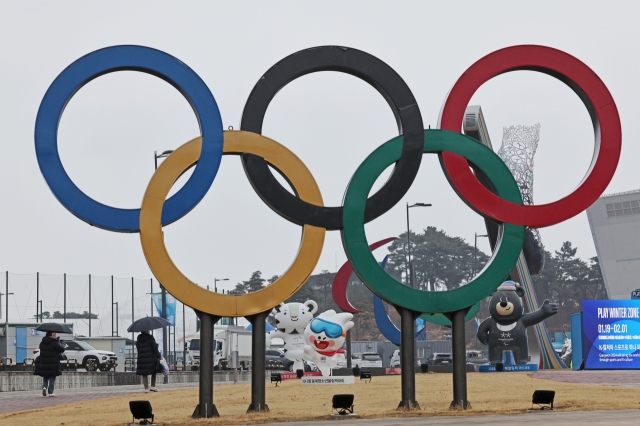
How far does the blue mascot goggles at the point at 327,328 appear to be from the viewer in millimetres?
27750

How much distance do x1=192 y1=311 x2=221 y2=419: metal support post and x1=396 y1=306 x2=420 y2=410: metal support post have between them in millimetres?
3369

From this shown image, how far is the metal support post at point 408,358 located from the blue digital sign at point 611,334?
2646 cm

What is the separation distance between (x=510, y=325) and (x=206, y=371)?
27.7m

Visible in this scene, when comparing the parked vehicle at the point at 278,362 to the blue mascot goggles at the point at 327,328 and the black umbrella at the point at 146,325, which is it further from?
the black umbrella at the point at 146,325

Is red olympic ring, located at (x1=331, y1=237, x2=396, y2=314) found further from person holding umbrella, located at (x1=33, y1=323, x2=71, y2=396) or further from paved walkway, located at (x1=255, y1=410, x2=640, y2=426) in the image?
paved walkway, located at (x1=255, y1=410, x2=640, y2=426)

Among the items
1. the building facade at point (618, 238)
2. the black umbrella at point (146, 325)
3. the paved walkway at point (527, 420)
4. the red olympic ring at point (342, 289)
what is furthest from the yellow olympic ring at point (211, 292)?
the building facade at point (618, 238)

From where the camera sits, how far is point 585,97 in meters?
17.0

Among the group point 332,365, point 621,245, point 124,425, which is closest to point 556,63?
point 124,425

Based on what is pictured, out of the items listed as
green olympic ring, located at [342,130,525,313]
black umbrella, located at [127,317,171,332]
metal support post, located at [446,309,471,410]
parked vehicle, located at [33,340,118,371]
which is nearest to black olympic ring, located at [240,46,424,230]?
green olympic ring, located at [342,130,525,313]

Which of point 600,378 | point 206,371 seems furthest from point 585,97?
point 600,378

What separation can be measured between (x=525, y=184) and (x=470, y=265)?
53427mm

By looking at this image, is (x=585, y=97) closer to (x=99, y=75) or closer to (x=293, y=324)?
(x=99, y=75)

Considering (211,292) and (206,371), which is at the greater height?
(211,292)

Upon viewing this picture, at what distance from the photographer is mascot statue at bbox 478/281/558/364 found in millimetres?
40812
